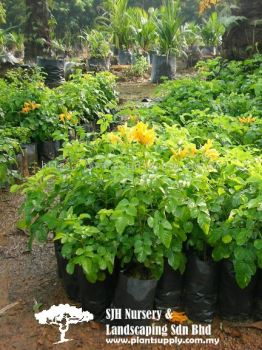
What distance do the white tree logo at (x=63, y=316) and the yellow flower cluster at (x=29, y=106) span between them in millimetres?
2720

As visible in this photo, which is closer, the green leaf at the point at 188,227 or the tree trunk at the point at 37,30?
the green leaf at the point at 188,227

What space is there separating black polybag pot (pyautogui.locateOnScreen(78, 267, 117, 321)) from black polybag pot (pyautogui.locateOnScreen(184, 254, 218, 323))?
0.46 m

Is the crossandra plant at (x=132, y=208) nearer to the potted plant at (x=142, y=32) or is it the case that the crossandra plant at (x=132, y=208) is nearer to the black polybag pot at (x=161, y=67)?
the black polybag pot at (x=161, y=67)

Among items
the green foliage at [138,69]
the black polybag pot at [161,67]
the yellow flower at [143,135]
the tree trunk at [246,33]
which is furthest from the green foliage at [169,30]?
the yellow flower at [143,135]

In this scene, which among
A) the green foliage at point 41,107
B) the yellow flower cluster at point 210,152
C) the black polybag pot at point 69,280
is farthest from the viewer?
the green foliage at point 41,107

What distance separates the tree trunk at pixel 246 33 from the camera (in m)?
6.65

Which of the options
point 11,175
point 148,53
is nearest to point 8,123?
point 11,175

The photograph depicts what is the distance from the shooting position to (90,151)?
2.86 metres

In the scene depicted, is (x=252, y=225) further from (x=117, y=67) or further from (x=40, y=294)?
(x=117, y=67)

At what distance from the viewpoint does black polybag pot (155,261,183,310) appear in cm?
245

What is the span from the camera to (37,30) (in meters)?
9.83

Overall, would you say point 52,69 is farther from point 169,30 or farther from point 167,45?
point 169,30

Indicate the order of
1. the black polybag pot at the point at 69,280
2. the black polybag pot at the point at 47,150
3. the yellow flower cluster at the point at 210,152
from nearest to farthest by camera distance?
the yellow flower cluster at the point at 210,152 < the black polybag pot at the point at 69,280 < the black polybag pot at the point at 47,150

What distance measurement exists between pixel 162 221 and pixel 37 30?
887 cm
